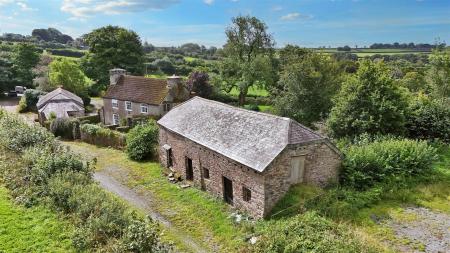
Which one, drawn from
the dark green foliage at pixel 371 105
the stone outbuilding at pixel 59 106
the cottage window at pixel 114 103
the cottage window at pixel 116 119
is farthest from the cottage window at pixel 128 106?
the dark green foliage at pixel 371 105

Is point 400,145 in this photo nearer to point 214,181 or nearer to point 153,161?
point 214,181

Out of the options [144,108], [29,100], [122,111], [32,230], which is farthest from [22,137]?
[29,100]

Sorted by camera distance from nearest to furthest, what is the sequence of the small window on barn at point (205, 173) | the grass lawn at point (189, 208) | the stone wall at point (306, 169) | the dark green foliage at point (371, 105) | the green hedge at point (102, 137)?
1. the grass lawn at point (189, 208)
2. the stone wall at point (306, 169)
3. the small window on barn at point (205, 173)
4. the dark green foliage at point (371, 105)
5. the green hedge at point (102, 137)

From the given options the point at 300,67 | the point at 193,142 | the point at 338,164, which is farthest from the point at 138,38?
the point at 338,164

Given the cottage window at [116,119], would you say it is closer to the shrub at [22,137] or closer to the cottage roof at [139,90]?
the cottage roof at [139,90]

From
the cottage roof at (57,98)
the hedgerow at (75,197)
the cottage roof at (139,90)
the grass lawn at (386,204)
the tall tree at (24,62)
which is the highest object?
the tall tree at (24,62)

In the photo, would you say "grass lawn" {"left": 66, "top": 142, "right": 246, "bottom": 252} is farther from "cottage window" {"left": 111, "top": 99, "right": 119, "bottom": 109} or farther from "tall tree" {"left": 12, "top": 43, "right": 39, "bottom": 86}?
"tall tree" {"left": 12, "top": 43, "right": 39, "bottom": 86}

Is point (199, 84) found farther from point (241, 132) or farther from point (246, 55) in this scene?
point (241, 132)
